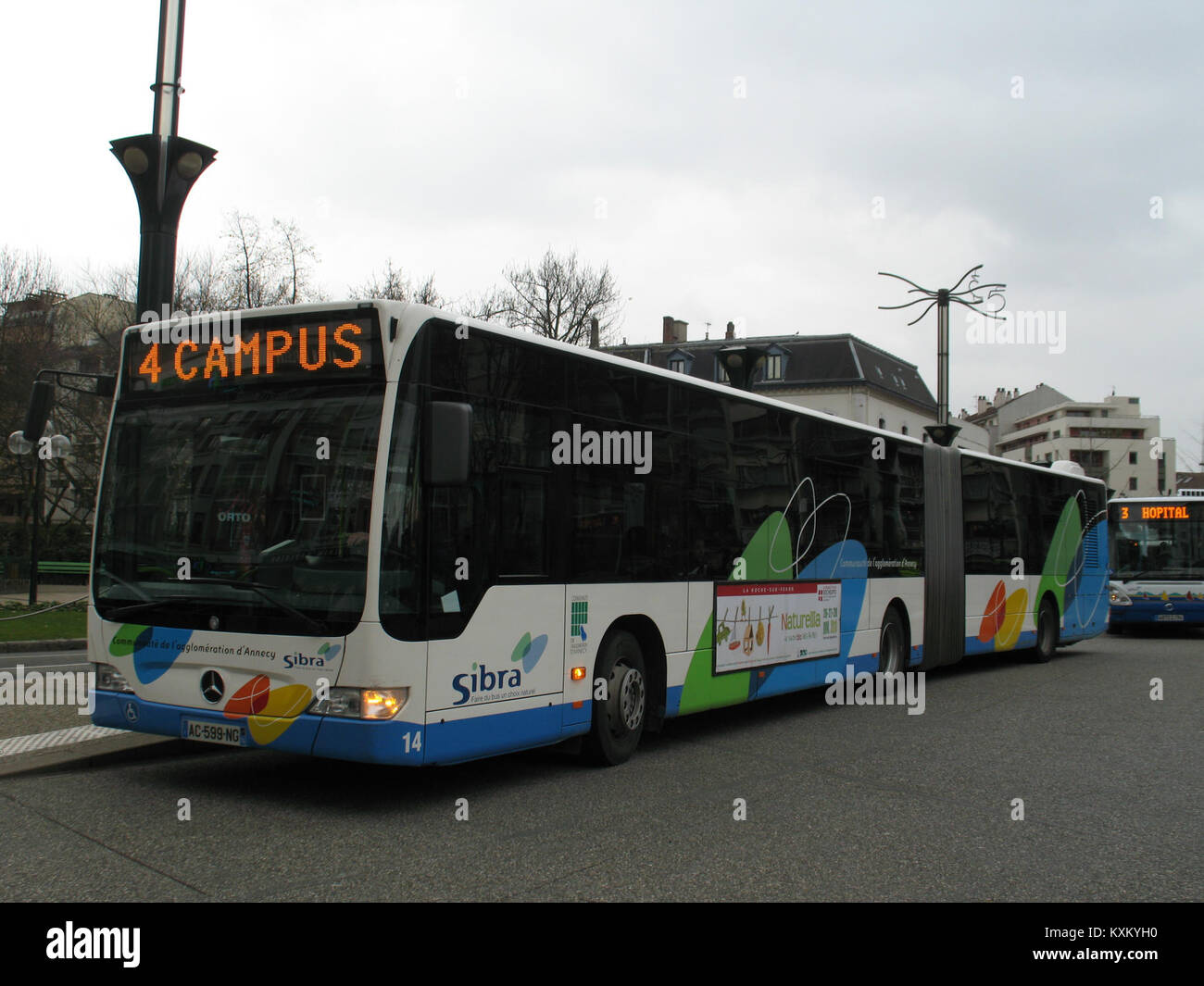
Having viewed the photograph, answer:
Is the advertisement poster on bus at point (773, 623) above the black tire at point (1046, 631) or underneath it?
above

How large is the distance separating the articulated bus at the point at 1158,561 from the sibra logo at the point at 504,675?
2165 cm

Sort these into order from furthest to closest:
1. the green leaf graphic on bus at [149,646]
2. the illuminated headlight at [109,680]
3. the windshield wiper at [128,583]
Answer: the illuminated headlight at [109,680] < the windshield wiper at [128,583] < the green leaf graphic on bus at [149,646]

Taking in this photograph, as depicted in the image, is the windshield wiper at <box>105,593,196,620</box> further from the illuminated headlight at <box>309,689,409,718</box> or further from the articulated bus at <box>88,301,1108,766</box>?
the illuminated headlight at <box>309,689,409,718</box>

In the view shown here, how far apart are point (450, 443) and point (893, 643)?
8446 mm

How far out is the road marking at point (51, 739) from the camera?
7.84 m

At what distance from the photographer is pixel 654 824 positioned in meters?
6.62

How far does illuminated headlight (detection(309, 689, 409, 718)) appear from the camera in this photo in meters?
6.49

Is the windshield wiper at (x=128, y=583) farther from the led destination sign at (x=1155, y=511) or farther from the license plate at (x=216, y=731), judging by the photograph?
the led destination sign at (x=1155, y=511)

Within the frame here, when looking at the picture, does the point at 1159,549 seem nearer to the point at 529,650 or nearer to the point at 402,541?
the point at 529,650

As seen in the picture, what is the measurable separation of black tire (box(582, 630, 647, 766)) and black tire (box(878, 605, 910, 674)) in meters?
5.19
